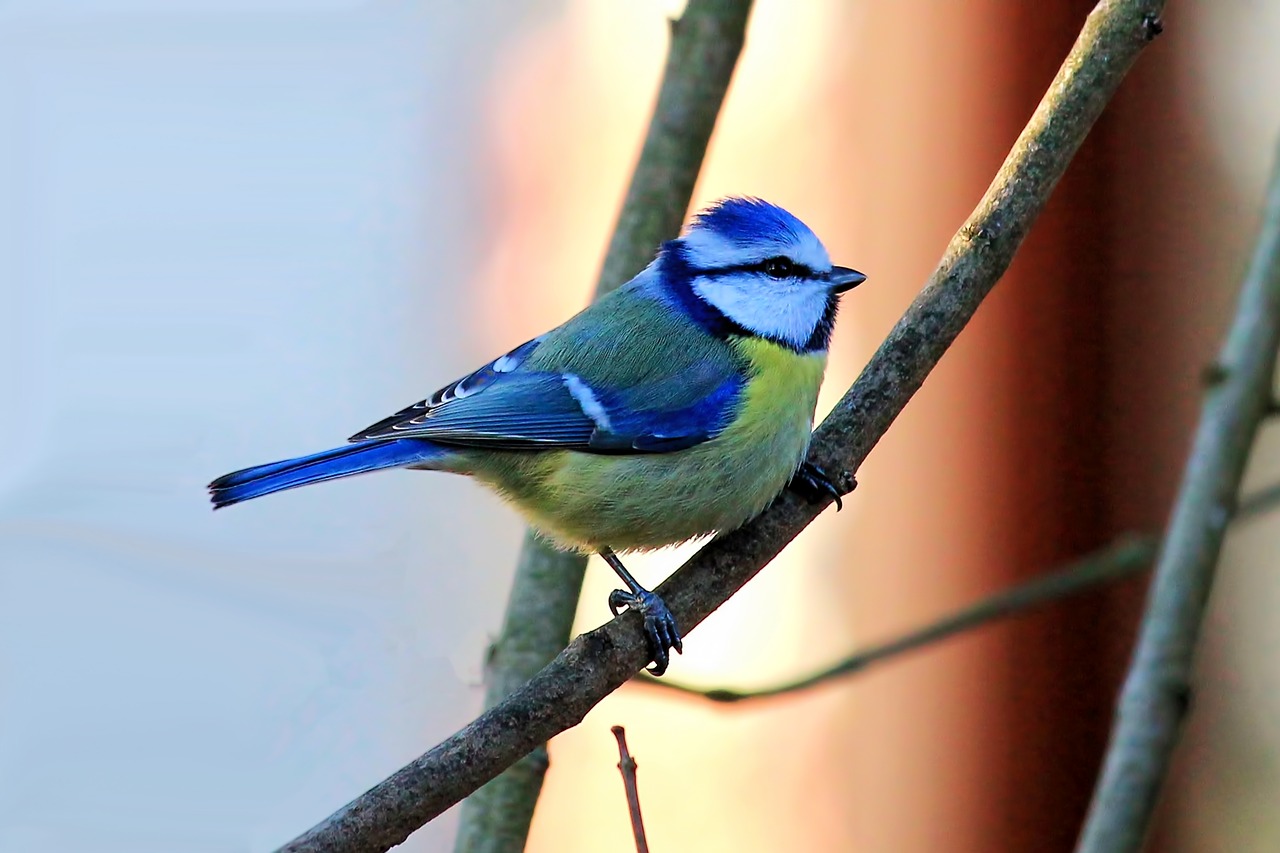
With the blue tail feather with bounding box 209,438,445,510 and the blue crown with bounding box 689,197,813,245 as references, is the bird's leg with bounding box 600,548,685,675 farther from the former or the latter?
the blue crown with bounding box 689,197,813,245

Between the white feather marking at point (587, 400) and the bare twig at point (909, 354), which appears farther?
the white feather marking at point (587, 400)

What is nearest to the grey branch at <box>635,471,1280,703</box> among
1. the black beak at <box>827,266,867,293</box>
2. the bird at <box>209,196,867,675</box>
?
the bird at <box>209,196,867,675</box>

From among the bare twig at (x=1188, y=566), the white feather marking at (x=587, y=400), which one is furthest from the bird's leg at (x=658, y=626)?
the bare twig at (x=1188, y=566)

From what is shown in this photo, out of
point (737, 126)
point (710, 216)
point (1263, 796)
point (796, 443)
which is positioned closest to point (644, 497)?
point (796, 443)

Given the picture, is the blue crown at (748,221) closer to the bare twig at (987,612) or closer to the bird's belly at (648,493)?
the bird's belly at (648,493)

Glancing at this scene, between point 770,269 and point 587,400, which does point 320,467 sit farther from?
point 770,269

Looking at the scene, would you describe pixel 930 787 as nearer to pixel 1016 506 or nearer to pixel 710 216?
pixel 1016 506
